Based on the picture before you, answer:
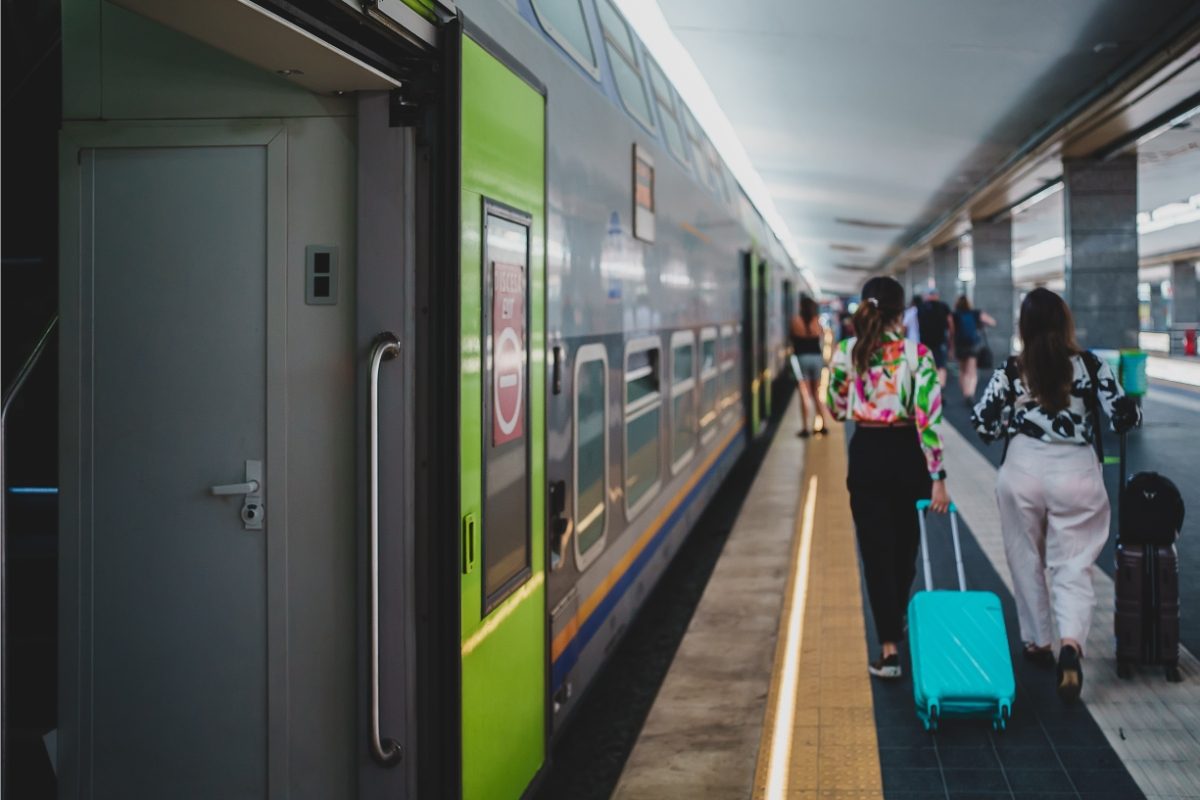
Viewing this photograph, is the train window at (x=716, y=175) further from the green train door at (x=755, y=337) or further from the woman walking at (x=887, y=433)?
the woman walking at (x=887, y=433)

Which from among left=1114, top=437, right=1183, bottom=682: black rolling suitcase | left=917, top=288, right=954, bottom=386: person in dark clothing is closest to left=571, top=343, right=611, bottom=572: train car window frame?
left=1114, top=437, right=1183, bottom=682: black rolling suitcase

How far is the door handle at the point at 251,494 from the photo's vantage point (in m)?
2.85

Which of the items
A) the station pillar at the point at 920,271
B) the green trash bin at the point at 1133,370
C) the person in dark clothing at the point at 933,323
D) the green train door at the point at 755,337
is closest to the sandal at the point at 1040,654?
the green train door at the point at 755,337

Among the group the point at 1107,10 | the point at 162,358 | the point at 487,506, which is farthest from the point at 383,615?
the point at 1107,10

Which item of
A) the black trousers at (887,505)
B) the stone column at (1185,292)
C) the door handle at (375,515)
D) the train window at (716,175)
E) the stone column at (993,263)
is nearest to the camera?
the door handle at (375,515)

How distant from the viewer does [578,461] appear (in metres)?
4.13

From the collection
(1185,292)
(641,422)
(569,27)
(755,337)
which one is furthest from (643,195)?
(1185,292)

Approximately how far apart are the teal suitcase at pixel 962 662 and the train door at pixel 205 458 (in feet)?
7.75

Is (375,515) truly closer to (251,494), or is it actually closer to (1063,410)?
(251,494)

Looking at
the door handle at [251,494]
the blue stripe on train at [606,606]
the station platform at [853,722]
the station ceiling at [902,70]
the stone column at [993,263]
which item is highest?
the station ceiling at [902,70]

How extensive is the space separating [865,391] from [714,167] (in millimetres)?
5049

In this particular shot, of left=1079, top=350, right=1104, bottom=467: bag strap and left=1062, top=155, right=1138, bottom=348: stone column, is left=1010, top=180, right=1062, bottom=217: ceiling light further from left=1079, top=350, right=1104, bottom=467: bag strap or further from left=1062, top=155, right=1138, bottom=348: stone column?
left=1079, top=350, right=1104, bottom=467: bag strap

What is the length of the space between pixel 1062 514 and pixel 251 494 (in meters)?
3.10

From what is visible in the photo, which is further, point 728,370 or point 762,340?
point 762,340
